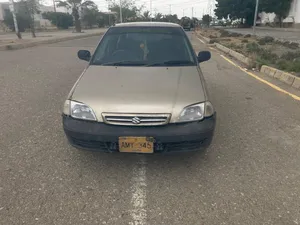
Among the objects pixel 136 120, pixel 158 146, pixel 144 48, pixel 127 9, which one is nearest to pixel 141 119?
pixel 136 120

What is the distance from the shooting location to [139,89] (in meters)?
3.01

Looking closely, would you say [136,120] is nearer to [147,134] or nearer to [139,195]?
[147,134]

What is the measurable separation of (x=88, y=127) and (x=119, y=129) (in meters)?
0.33

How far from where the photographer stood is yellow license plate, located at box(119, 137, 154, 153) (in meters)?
2.65

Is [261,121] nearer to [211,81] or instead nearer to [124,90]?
[124,90]

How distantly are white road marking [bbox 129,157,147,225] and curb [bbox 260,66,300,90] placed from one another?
5.13 m

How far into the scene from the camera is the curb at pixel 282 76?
6591 millimetres


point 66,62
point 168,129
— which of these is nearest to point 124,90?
point 168,129

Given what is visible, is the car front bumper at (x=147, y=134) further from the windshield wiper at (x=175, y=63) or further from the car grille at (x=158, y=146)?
the windshield wiper at (x=175, y=63)

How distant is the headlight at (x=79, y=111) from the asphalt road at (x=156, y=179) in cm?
64

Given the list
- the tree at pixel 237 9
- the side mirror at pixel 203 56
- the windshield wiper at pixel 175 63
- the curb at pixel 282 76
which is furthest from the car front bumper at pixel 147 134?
the tree at pixel 237 9

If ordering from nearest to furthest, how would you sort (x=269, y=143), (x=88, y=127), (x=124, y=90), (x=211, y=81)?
1. (x=88, y=127)
2. (x=124, y=90)
3. (x=269, y=143)
4. (x=211, y=81)

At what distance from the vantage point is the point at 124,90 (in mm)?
3000

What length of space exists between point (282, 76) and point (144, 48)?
16.5ft
